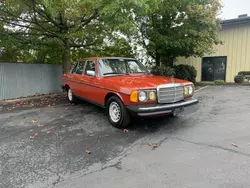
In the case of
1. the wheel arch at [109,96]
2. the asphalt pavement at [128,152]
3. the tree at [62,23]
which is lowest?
the asphalt pavement at [128,152]

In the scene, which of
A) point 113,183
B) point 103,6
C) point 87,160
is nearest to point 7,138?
point 87,160

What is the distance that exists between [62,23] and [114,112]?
21.2ft

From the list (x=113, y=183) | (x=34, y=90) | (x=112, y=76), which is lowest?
(x=113, y=183)

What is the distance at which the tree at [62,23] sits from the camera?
6719 mm

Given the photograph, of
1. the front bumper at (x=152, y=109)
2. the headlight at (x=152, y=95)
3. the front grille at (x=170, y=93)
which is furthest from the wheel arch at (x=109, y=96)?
the front grille at (x=170, y=93)

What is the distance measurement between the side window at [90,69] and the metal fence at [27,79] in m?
4.84

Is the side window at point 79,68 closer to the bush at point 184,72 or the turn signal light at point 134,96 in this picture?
the turn signal light at point 134,96

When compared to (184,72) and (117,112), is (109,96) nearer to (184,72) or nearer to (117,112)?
(117,112)

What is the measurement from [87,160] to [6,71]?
7519mm

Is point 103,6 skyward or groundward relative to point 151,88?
skyward

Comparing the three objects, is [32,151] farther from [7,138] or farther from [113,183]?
[113,183]

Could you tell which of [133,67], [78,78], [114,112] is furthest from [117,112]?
[78,78]

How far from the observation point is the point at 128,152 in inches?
129

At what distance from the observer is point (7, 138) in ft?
13.0
